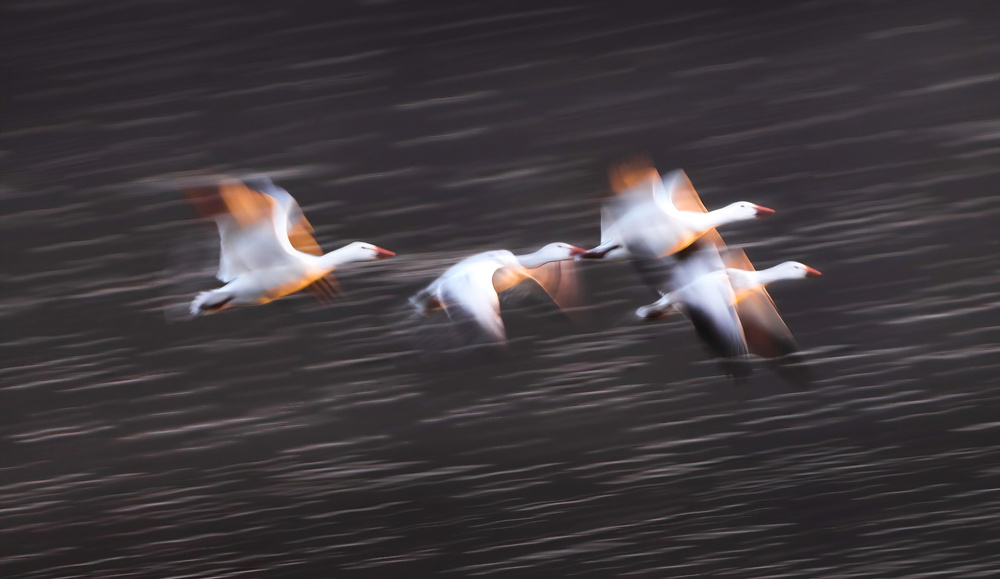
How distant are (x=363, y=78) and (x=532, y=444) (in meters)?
0.43

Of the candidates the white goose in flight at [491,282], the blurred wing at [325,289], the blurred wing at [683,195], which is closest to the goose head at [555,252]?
the white goose in flight at [491,282]

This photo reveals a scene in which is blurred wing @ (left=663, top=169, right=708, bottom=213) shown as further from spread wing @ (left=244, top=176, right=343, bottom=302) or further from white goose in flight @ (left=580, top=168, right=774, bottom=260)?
spread wing @ (left=244, top=176, right=343, bottom=302)

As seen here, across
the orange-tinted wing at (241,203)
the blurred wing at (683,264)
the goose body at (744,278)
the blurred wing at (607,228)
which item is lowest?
the goose body at (744,278)

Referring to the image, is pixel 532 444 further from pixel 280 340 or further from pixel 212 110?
pixel 212 110

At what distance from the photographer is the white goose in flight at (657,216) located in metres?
0.83

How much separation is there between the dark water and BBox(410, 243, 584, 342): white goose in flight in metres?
0.02

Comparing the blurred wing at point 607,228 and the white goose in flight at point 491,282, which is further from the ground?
the blurred wing at point 607,228

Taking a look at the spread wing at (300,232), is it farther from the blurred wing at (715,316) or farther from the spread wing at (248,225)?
the blurred wing at (715,316)

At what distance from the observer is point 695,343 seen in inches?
35.3

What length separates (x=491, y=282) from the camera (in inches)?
32.4

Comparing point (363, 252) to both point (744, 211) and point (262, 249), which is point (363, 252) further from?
point (744, 211)

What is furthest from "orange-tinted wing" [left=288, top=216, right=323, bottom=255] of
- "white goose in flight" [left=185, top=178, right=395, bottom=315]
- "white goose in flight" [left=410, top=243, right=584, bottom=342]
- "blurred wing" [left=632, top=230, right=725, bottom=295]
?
"blurred wing" [left=632, top=230, right=725, bottom=295]

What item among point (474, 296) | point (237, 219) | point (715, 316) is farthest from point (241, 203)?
point (715, 316)

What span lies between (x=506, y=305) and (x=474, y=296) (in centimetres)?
7
